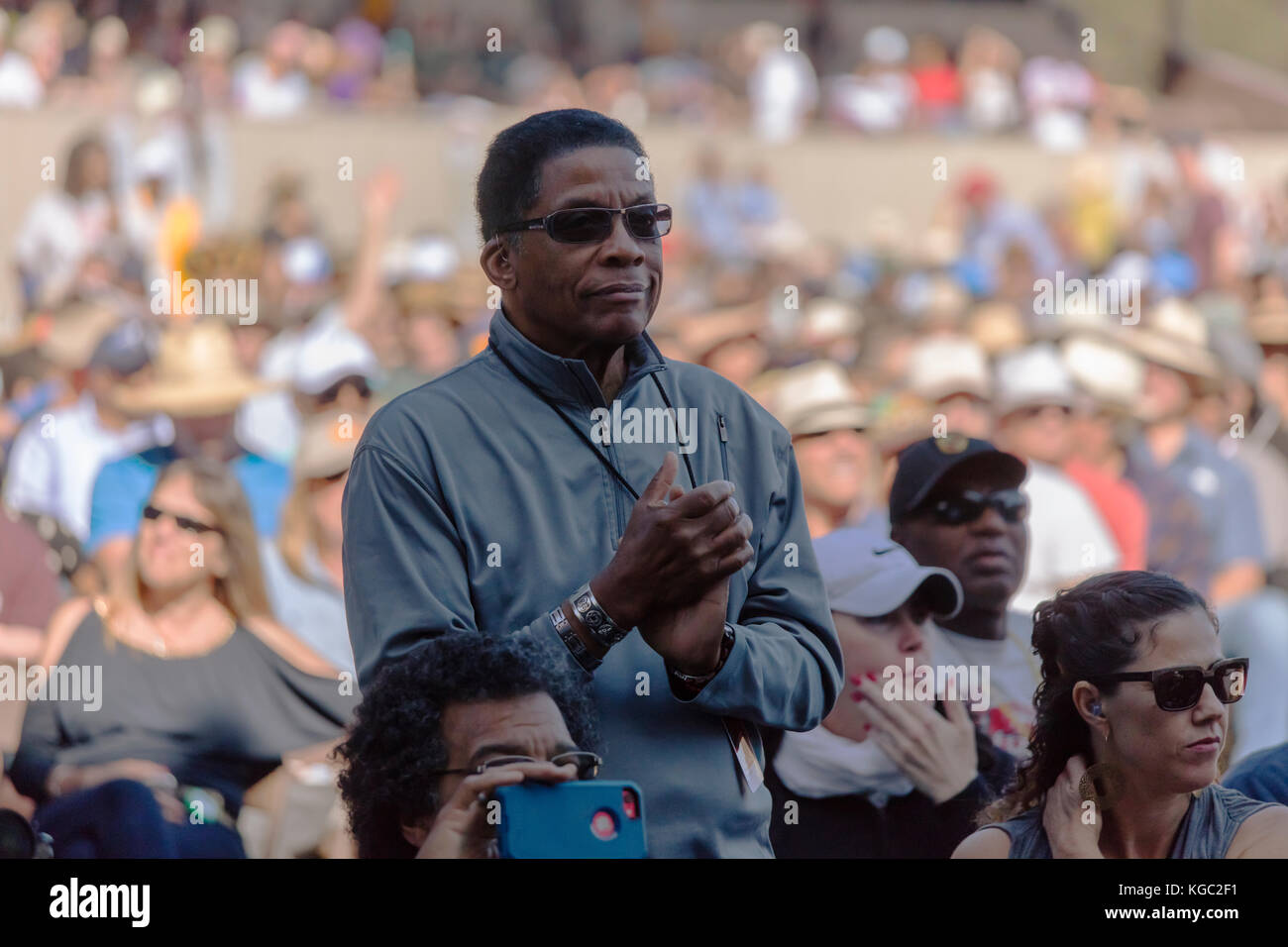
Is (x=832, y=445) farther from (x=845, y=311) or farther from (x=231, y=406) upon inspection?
(x=845, y=311)

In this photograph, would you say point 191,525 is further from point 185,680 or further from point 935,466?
point 935,466

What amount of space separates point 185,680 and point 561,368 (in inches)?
90.9

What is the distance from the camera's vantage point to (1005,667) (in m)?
3.62

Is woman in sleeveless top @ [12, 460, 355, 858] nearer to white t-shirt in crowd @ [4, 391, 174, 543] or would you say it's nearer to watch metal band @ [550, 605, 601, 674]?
watch metal band @ [550, 605, 601, 674]

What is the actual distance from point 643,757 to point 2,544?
3715 mm

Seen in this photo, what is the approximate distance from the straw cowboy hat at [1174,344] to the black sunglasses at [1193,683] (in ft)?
16.4

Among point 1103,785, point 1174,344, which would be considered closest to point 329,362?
point 1174,344

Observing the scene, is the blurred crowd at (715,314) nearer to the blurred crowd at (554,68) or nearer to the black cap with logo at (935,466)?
the blurred crowd at (554,68)

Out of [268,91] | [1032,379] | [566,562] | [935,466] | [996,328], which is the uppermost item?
[268,91]

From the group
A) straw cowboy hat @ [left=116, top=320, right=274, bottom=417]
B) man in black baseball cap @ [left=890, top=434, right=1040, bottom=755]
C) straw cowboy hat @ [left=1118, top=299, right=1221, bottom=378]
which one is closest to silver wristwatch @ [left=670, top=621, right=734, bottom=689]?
man in black baseball cap @ [left=890, top=434, right=1040, bottom=755]

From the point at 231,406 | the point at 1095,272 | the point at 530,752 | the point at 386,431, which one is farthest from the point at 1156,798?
the point at 1095,272

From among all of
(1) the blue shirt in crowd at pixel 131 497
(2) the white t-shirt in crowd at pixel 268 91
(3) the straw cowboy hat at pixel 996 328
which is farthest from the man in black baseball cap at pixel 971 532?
(2) the white t-shirt in crowd at pixel 268 91

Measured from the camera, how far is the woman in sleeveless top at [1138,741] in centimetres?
298

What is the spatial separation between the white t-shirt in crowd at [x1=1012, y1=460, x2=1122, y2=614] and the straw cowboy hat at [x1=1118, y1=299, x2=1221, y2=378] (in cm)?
192
